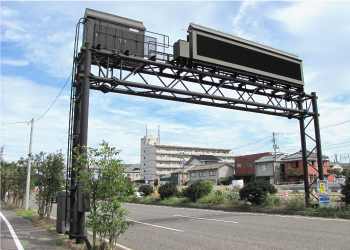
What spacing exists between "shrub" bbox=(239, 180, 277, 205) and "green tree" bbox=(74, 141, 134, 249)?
11.7m

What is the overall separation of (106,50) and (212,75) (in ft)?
15.2

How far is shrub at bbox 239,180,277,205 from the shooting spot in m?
16.4

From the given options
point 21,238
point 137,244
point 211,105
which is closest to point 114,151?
point 137,244

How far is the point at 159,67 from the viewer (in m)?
11.3

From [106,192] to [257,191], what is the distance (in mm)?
12294

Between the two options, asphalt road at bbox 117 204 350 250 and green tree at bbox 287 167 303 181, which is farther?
green tree at bbox 287 167 303 181

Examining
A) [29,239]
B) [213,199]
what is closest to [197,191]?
[213,199]

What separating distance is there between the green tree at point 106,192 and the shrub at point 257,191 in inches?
460

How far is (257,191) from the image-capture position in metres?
16.5

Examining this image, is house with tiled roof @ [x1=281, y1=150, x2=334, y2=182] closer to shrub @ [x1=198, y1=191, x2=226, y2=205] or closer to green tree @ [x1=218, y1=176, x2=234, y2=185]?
green tree @ [x1=218, y1=176, x2=234, y2=185]

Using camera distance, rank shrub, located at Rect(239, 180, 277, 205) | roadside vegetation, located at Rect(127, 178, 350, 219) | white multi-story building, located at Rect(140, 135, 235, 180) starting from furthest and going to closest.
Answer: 1. white multi-story building, located at Rect(140, 135, 235, 180)
2. shrub, located at Rect(239, 180, 277, 205)
3. roadside vegetation, located at Rect(127, 178, 350, 219)

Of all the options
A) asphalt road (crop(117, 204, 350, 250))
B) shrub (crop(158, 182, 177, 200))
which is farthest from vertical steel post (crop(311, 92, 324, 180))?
shrub (crop(158, 182, 177, 200))

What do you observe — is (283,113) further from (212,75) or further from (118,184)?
(118,184)

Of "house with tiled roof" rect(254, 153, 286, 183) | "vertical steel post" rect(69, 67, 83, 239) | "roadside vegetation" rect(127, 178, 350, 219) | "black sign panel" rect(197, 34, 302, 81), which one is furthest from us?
"house with tiled roof" rect(254, 153, 286, 183)
